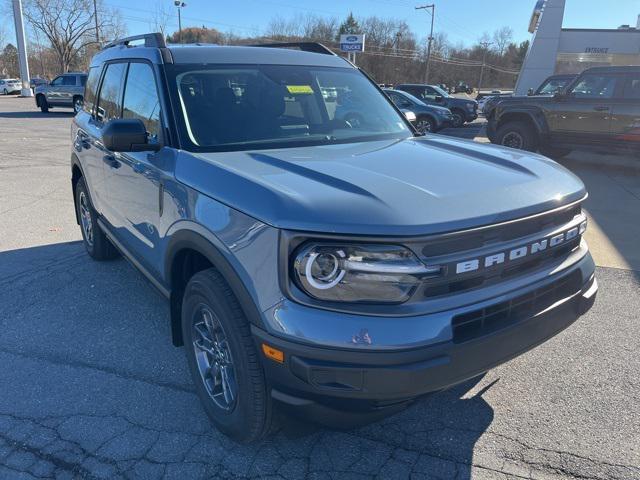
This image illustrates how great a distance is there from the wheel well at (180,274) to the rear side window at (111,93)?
1.70 meters

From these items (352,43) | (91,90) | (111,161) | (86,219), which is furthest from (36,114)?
(111,161)

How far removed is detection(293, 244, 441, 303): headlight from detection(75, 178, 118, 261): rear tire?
341cm

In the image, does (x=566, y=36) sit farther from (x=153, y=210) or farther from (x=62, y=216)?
(x=153, y=210)

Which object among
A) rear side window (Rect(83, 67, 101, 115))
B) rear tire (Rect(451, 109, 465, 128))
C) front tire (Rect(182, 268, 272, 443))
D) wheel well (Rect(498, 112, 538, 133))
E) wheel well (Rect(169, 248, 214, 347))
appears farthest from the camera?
rear tire (Rect(451, 109, 465, 128))

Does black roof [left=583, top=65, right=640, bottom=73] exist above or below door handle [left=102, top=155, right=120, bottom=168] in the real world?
above

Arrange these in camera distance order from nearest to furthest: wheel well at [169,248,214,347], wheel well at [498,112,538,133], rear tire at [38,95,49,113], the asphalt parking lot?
the asphalt parking lot
wheel well at [169,248,214,347]
wheel well at [498,112,538,133]
rear tire at [38,95,49,113]

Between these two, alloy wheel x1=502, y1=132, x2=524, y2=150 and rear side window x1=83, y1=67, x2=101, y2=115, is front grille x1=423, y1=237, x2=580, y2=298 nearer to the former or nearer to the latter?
rear side window x1=83, y1=67, x2=101, y2=115

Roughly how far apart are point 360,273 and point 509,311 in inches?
28.2

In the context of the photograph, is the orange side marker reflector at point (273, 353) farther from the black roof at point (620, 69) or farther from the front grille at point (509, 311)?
the black roof at point (620, 69)

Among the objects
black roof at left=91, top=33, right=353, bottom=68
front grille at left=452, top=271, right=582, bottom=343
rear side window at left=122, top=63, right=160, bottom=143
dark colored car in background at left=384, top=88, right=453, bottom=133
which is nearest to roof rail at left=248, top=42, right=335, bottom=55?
black roof at left=91, top=33, right=353, bottom=68

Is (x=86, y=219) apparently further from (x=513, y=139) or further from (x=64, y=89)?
(x=64, y=89)

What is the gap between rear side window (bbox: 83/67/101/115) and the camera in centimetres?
472

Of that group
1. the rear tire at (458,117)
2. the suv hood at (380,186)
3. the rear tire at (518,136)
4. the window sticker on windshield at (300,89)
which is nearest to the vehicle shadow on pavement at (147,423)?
the suv hood at (380,186)

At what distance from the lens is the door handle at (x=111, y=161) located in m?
3.69
